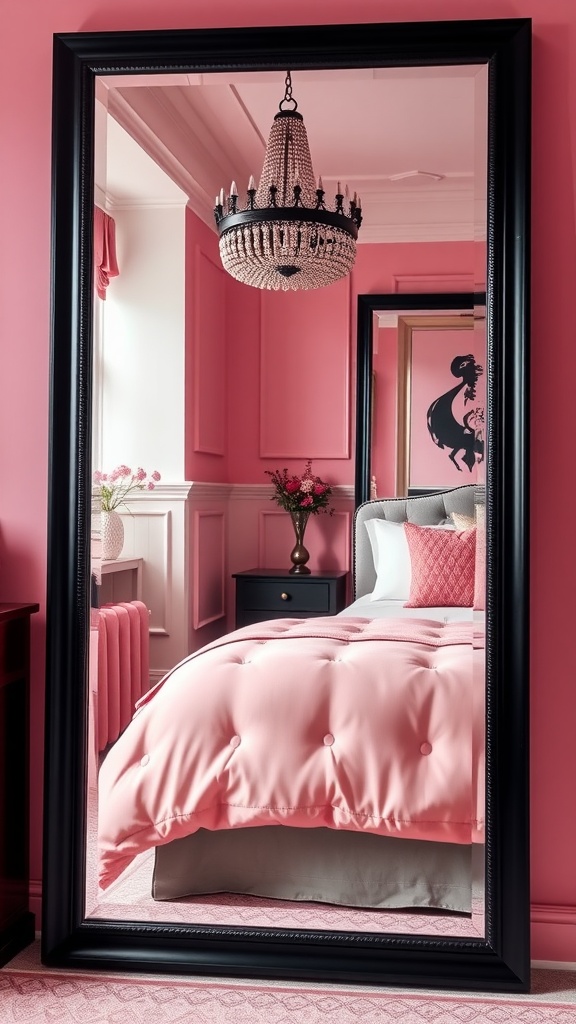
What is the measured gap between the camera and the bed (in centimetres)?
242

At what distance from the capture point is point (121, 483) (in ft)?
16.1

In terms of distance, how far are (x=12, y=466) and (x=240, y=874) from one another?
4.24 feet

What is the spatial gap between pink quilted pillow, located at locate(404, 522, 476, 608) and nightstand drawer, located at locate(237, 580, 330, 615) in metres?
0.83

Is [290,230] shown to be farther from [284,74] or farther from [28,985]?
[28,985]

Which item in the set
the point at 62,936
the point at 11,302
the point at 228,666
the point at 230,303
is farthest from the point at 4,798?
the point at 230,303

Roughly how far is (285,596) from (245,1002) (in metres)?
2.95

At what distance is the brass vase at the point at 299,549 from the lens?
5.13 m

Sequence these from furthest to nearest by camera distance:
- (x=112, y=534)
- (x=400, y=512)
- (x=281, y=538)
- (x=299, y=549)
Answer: (x=281, y=538), (x=299, y=549), (x=400, y=512), (x=112, y=534)

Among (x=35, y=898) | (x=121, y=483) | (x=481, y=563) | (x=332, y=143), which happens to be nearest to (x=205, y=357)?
(x=121, y=483)

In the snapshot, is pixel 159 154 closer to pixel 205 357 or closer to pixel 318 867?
pixel 205 357

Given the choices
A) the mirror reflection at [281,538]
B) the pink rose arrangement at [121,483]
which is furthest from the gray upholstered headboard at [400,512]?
the pink rose arrangement at [121,483]

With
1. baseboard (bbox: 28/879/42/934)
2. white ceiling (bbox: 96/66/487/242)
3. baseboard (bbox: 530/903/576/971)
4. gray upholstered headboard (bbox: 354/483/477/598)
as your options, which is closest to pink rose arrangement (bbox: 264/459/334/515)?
gray upholstered headboard (bbox: 354/483/477/598)

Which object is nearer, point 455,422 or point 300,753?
point 300,753

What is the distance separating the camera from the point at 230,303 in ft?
18.0
